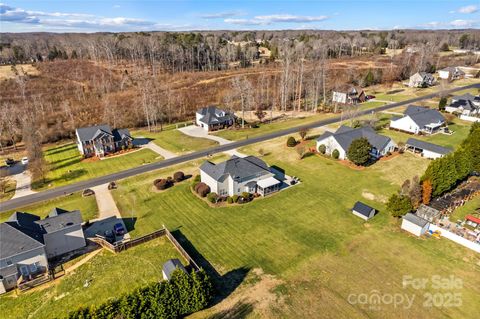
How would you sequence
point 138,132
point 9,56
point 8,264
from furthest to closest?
point 9,56 < point 138,132 < point 8,264

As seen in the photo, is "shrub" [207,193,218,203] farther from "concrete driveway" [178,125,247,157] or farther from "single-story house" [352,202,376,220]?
"single-story house" [352,202,376,220]

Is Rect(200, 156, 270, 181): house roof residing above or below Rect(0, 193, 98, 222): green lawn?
above

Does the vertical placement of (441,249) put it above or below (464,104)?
below

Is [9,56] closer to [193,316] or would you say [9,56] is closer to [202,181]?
[202,181]

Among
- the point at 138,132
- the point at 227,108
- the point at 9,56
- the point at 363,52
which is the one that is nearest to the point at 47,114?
the point at 138,132

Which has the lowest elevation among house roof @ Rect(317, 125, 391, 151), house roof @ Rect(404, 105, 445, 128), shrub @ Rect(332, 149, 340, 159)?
shrub @ Rect(332, 149, 340, 159)

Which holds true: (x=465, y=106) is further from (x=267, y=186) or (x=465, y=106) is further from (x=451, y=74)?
(x=267, y=186)

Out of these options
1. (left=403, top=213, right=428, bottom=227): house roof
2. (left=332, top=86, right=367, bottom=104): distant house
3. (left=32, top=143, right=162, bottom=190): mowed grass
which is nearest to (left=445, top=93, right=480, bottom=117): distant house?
(left=332, top=86, right=367, bottom=104): distant house
